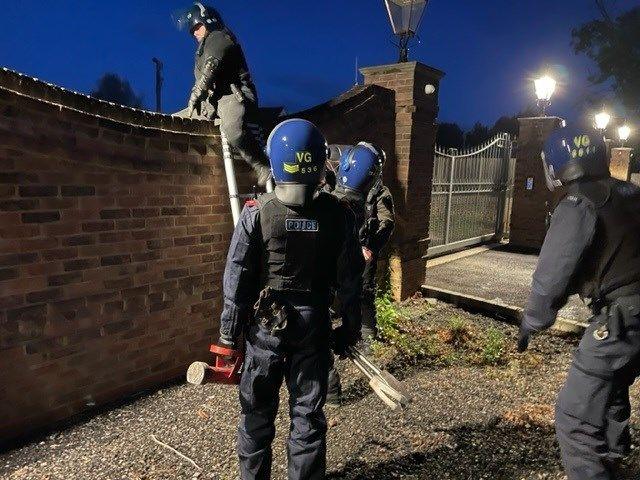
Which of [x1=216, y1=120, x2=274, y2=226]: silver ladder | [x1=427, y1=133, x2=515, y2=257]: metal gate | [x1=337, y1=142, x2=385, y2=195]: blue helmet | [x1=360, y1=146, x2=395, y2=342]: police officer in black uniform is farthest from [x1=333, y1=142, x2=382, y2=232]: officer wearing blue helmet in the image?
[x1=427, y1=133, x2=515, y2=257]: metal gate

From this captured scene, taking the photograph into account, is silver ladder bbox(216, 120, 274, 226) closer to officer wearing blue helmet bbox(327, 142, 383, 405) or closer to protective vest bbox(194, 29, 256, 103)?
protective vest bbox(194, 29, 256, 103)

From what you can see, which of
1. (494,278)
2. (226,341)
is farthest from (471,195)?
(226,341)

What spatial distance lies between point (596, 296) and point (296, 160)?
5.54 feet

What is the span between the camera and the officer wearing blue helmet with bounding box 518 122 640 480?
2232 mm

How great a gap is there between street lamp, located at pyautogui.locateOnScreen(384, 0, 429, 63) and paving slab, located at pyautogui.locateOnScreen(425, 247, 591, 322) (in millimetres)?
3318

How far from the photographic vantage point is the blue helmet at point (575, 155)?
2.39 m

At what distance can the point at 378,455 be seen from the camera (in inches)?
113

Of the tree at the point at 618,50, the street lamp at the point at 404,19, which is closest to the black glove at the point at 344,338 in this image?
the street lamp at the point at 404,19

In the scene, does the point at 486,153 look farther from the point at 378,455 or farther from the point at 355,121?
the point at 378,455

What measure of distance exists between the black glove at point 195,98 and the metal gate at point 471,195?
5395 mm

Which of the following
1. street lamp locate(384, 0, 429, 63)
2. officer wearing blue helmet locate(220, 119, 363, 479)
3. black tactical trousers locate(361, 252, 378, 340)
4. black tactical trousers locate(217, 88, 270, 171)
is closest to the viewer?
officer wearing blue helmet locate(220, 119, 363, 479)

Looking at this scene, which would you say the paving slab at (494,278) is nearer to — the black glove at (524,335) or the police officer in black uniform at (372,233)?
the police officer in black uniform at (372,233)

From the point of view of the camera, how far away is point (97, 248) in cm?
313

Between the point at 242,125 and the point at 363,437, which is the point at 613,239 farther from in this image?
the point at 242,125
